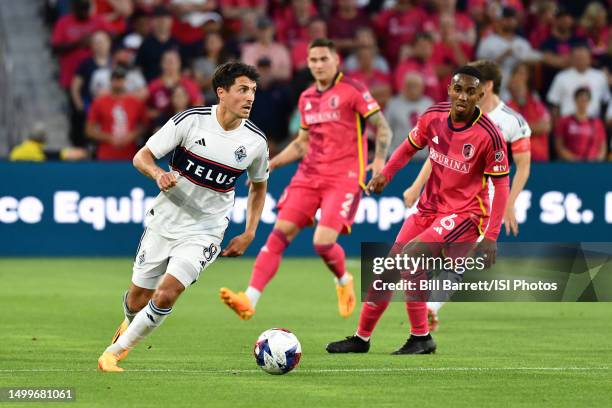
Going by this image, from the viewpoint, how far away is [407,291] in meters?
9.95

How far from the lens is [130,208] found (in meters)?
18.5

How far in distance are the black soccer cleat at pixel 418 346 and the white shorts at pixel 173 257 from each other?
5.67 ft

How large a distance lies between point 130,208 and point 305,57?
397cm

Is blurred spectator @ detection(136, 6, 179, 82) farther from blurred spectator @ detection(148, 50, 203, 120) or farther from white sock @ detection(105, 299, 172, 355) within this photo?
white sock @ detection(105, 299, 172, 355)

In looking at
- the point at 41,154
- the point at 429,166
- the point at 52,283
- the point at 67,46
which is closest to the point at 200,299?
the point at 52,283

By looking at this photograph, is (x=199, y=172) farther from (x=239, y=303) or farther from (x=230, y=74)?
(x=239, y=303)

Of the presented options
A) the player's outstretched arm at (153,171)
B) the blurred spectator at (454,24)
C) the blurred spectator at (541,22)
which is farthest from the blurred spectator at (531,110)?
the player's outstretched arm at (153,171)

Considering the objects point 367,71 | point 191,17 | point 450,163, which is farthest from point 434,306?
point 191,17

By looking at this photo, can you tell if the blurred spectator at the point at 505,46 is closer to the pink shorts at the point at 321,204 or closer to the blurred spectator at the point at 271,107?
the blurred spectator at the point at 271,107

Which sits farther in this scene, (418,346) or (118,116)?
(118,116)

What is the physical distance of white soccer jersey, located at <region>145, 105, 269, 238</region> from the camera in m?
9.33

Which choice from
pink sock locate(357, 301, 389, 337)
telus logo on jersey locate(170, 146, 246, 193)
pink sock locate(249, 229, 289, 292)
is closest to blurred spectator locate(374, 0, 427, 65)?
pink sock locate(249, 229, 289, 292)

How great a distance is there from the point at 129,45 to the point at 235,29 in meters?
1.74

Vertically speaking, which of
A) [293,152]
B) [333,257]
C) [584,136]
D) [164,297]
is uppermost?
[164,297]
